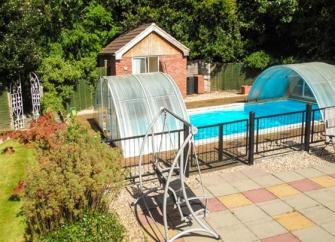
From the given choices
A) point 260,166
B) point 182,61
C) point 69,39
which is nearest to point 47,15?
point 69,39

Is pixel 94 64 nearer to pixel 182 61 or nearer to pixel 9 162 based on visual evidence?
pixel 182 61

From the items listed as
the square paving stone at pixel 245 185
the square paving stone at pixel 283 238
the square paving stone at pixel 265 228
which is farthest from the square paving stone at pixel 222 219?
the square paving stone at pixel 245 185

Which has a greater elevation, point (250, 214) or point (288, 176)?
point (288, 176)

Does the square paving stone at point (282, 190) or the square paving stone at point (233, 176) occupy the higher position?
the square paving stone at point (233, 176)

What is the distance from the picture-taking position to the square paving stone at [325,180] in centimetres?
1134

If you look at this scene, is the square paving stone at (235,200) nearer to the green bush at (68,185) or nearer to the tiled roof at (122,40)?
the green bush at (68,185)

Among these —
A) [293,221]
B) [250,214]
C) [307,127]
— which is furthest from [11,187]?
[307,127]

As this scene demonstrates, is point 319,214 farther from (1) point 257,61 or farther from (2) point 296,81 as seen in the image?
(1) point 257,61

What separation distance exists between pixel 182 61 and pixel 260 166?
15207mm

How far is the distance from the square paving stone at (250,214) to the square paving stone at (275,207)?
0.17m

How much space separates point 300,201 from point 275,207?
33.1 inches

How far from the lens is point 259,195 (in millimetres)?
10719

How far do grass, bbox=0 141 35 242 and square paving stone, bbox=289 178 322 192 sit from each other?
7.68 m

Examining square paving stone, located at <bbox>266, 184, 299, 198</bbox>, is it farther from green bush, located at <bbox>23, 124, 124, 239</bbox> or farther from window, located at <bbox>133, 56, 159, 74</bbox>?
window, located at <bbox>133, 56, 159, 74</bbox>
